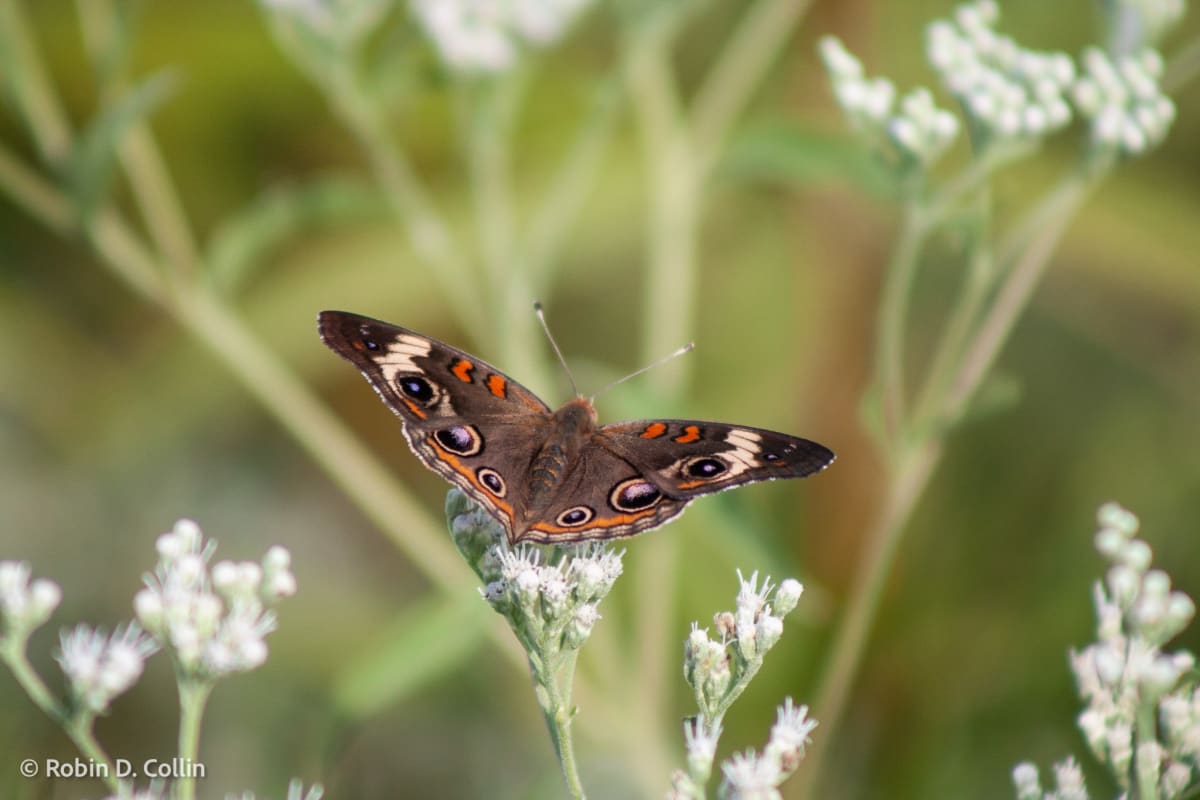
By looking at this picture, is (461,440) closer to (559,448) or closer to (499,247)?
(559,448)

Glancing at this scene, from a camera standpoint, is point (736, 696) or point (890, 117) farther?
point (890, 117)

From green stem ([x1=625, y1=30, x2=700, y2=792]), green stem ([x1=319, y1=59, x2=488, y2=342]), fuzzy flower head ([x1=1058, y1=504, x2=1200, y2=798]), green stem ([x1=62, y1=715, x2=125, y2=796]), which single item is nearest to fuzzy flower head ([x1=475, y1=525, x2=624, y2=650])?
green stem ([x1=62, y1=715, x2=125, y2=796])

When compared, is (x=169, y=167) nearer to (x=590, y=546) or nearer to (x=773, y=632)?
(x=590, y=546)

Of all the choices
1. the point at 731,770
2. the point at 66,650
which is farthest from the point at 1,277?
the point at 731,770

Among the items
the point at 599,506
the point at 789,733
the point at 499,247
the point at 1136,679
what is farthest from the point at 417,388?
the point at 1136,679

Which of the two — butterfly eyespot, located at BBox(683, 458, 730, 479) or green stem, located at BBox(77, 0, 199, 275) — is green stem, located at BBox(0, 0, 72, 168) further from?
butterfly eyespot, located at BBox(683, 458, 730, 479)

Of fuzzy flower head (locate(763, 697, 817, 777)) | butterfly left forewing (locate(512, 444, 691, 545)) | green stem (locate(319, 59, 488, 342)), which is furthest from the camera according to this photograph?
green stem (locate(319, 59, 488, 342))
